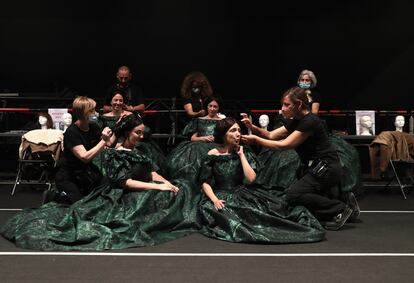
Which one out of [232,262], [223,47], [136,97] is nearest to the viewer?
[232,262]

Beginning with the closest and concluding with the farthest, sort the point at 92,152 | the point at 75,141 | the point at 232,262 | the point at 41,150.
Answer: the point at 232,262 < the point at 92,152 < the point at 75,141 < the point at 41,150

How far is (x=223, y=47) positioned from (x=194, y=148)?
8.24ft

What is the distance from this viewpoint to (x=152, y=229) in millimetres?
3770

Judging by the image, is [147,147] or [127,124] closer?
[127,124]

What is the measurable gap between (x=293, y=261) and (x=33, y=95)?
452cm

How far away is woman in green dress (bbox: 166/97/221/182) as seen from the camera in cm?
495

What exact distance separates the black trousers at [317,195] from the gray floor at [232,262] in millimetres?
205

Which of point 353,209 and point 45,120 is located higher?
point 45,120

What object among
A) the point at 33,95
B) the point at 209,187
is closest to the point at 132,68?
the point at 33,95

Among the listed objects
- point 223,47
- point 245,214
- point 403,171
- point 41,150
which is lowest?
point 403,171

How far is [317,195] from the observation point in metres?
4.18

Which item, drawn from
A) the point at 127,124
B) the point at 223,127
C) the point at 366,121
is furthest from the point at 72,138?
the point at 366,121

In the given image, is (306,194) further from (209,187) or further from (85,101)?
(85,101)

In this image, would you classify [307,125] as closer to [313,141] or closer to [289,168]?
[313,141]
